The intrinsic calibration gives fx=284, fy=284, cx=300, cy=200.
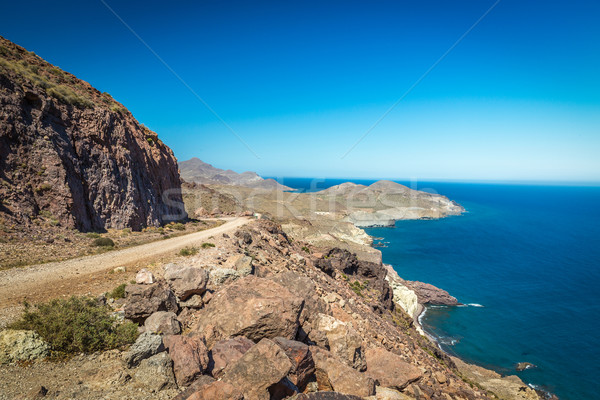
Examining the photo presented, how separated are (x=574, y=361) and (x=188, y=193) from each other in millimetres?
66385

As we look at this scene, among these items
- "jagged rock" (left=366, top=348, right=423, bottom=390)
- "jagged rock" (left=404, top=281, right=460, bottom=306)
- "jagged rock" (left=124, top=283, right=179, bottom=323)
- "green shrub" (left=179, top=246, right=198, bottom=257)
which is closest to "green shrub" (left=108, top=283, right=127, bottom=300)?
"jagged rock" (left=124, top=283, right=179, bottom=323)

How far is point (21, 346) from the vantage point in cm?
746

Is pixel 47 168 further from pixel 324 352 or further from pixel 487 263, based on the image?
pixel 487 263

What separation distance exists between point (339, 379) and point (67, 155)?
26174mm

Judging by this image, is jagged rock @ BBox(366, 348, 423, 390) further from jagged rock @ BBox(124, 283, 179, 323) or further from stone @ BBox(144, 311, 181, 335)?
jagged rock @ BBox(124, 283, 179, 323)

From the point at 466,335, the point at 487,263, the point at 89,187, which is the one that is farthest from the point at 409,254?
the point at 89,187

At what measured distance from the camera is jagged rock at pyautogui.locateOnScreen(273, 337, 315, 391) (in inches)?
311

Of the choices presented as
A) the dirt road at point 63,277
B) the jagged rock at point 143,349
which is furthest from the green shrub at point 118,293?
the jagged rock at point 143,349

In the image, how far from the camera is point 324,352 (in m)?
9.65

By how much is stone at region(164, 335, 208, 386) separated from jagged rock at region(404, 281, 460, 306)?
157 ft

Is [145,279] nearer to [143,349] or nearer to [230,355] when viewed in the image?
[143,349]

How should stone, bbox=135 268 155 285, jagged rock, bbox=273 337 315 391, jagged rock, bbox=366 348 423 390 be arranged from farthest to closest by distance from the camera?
stone, bbox=135 268 155 285 → jagged rock, bbox=366 348 423 390 → jagged rock, bbox=273 337 315 391

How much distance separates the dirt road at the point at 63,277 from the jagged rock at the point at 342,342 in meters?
9.58

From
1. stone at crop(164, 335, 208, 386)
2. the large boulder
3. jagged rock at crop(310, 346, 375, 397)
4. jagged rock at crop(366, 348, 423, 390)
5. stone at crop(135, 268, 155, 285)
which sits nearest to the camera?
stone at crop(164, 335, 208, 386)
